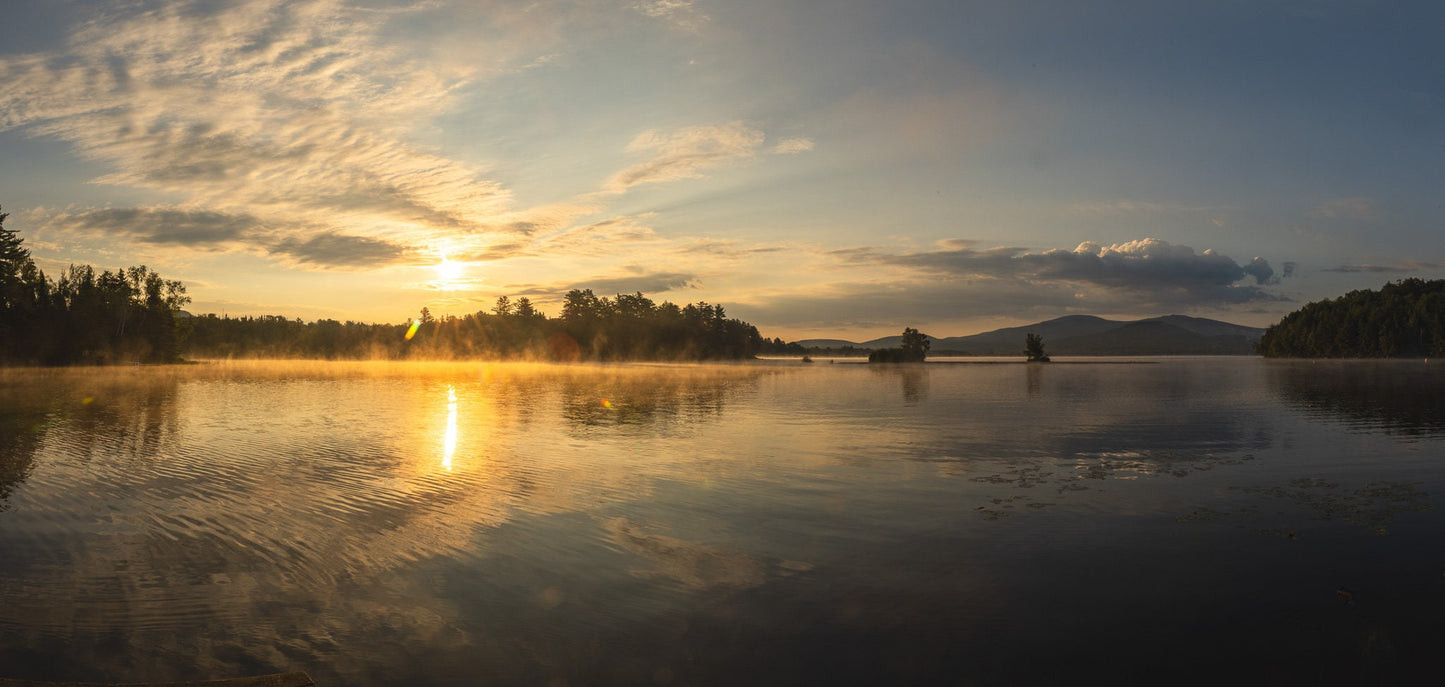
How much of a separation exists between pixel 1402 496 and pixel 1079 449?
376 inches

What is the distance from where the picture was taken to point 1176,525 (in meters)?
15.1

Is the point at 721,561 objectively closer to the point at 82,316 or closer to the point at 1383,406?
the point at 1383,406

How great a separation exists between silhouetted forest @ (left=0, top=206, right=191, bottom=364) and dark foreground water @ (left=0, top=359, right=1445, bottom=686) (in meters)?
105

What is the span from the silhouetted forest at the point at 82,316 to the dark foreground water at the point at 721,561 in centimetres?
10454

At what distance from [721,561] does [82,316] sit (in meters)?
155

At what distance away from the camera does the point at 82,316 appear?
123 metres

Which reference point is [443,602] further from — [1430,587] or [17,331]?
[17,331]

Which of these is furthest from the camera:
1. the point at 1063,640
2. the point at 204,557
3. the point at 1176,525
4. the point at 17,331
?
the point at 17,331

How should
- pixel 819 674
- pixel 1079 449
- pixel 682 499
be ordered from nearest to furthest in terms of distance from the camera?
pixel 819 674 < pixel 682 499 < pixel 1079 449

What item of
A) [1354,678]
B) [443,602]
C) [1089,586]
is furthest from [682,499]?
[1354,678]

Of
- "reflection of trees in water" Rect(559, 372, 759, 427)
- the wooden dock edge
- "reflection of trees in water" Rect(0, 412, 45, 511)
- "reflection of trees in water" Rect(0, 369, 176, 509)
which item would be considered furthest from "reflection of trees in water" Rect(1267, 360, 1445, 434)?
"reflection of trees in water" Rect(0, 369, 176, 509)

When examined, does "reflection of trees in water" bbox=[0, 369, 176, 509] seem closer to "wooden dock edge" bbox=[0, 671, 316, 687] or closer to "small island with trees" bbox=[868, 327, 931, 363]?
"wooden dock edge" bbox=[0, 671, 316, 687]

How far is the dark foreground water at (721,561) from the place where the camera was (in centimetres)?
876

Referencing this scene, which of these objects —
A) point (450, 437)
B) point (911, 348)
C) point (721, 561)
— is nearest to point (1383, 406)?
point (721, 561)
